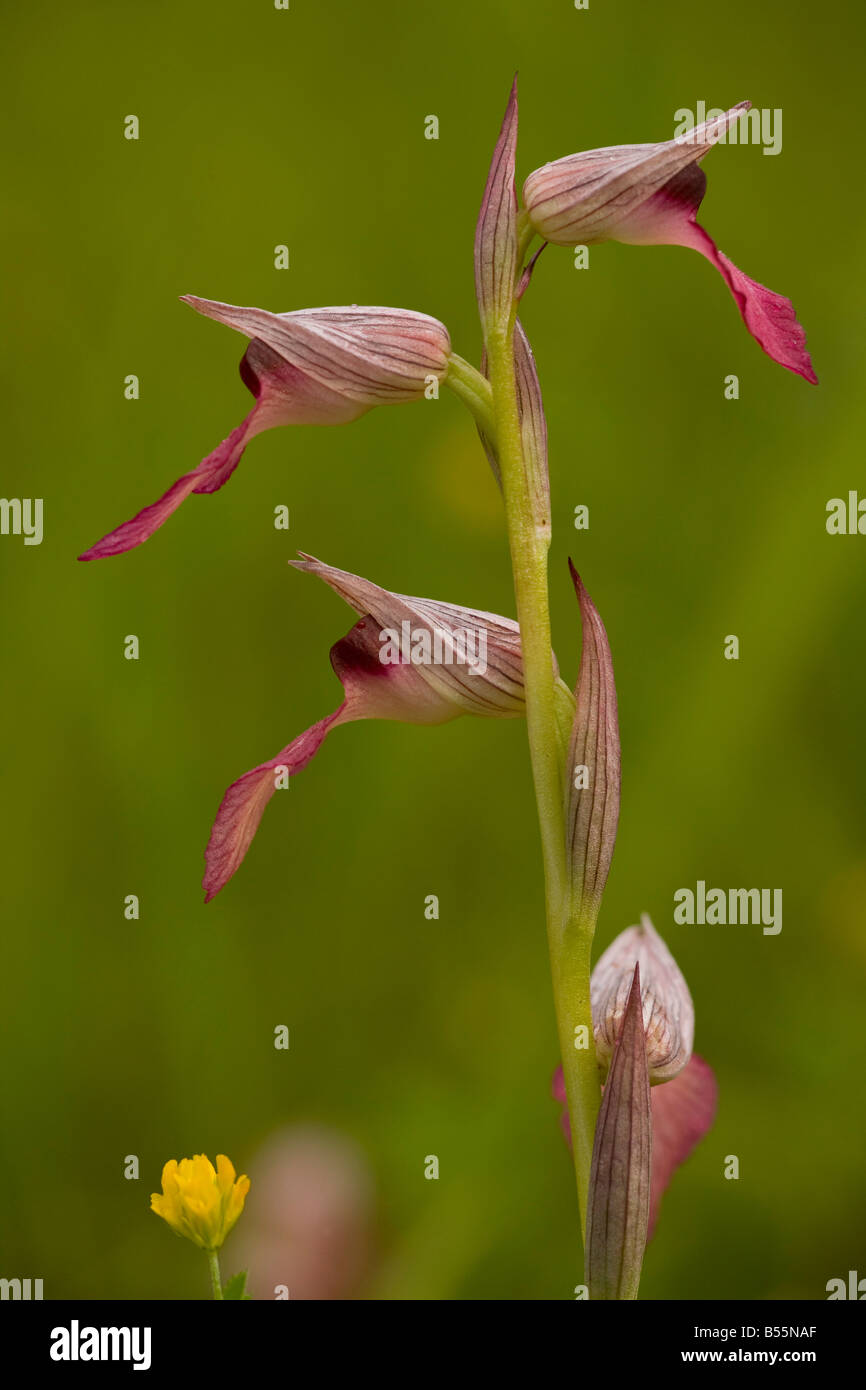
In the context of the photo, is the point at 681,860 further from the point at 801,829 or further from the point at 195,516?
the point at 195,516

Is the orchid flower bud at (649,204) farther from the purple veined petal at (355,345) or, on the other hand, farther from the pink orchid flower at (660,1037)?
the pink orchid flower at (660,1037)

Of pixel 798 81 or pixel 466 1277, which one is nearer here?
pixel 466 1277

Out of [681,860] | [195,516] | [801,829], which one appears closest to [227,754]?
[195,516]

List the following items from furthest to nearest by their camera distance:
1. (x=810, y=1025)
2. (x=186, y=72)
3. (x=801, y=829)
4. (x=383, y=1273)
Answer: (x=186, y=72), (x=801, y=829), (x=810, y=1025), (x=383, y=1273)

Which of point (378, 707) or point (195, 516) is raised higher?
point (195, 516)

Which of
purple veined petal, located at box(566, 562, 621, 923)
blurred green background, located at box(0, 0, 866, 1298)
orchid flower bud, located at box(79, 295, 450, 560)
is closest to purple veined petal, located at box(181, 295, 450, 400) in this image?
orchid flower bud, located at box(79, 295, 450, 560)

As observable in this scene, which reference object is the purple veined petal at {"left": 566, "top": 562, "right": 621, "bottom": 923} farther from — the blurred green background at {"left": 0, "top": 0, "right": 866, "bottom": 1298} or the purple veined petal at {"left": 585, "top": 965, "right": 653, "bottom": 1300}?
the blurred green background at {"left": 0, "top": 0, "right": 866, "bottom": 1298}

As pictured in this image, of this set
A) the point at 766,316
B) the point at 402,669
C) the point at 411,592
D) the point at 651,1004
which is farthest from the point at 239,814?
the point at 411,592

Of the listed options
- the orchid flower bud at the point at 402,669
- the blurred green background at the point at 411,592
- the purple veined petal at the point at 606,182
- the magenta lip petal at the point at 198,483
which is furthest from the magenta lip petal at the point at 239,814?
the blurred green background at the point at 411,592
